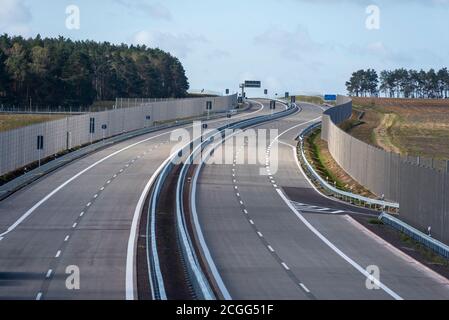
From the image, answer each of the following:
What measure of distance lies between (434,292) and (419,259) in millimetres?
6704

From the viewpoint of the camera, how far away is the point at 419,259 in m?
35.4

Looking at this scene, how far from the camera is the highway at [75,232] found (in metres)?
28.2

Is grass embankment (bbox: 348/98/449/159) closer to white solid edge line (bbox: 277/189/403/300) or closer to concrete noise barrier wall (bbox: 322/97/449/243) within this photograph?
concrete noise barrier wall (bbox: 322/97/449/243)

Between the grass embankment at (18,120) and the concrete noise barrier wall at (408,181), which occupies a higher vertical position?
the grass embankment at (18,120)

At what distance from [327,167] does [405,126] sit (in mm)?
49623

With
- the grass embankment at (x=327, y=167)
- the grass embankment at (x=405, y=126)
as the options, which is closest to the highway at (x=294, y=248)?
the grass embankment at (x=327, y=167)

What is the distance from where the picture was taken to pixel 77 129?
3194 inches

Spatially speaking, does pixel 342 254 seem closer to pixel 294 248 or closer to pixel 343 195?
pixel 294 248

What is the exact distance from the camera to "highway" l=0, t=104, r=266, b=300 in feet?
92.4

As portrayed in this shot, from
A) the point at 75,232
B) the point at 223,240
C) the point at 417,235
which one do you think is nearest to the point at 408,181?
the point at 417,235

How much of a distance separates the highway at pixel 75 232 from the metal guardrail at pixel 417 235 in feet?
37.0

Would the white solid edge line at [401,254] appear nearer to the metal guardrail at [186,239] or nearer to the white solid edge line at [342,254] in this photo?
the white solid edge line at [342,254]
